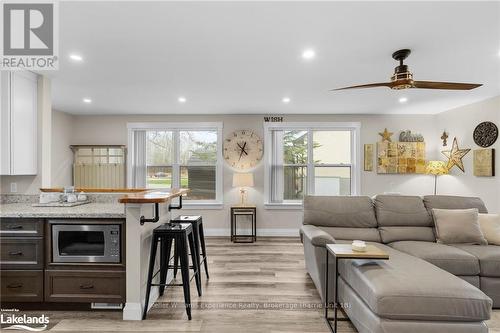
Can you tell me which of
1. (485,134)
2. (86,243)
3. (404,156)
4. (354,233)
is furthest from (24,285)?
(485,134)

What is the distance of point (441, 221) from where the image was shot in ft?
10.7

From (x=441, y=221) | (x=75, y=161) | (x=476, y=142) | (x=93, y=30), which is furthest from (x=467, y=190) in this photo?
(x=75, y=161)

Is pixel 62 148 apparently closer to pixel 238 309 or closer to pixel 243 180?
pixel 243 180

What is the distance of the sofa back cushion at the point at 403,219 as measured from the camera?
3367mm

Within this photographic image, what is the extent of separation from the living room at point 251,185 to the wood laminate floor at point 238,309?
0.02 metres

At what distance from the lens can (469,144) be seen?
4.84 m

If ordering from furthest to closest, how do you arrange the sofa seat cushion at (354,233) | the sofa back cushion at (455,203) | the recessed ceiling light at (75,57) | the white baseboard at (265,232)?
the white baseboard at (265,232) → the sofa back cushion at (455,203) → the sofa seat cushion at (354,233) → the recessed ceiling light at (75,57)

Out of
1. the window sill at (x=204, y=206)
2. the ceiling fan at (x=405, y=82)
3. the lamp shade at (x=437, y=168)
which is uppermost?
the ceiling fan at (x=405, y=82)

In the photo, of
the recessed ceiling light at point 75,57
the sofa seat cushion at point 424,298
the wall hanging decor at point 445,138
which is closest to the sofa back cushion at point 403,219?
the sofa seat cushion at point 424,298

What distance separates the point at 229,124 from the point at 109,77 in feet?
8.78

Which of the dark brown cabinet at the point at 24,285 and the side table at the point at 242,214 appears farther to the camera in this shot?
the side table at the point at 242,214

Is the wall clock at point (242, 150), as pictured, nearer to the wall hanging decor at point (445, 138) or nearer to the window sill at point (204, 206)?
the window sill at point (204, 206)

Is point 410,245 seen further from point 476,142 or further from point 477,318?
point 476,142

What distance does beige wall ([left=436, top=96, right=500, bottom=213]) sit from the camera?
4.37m
